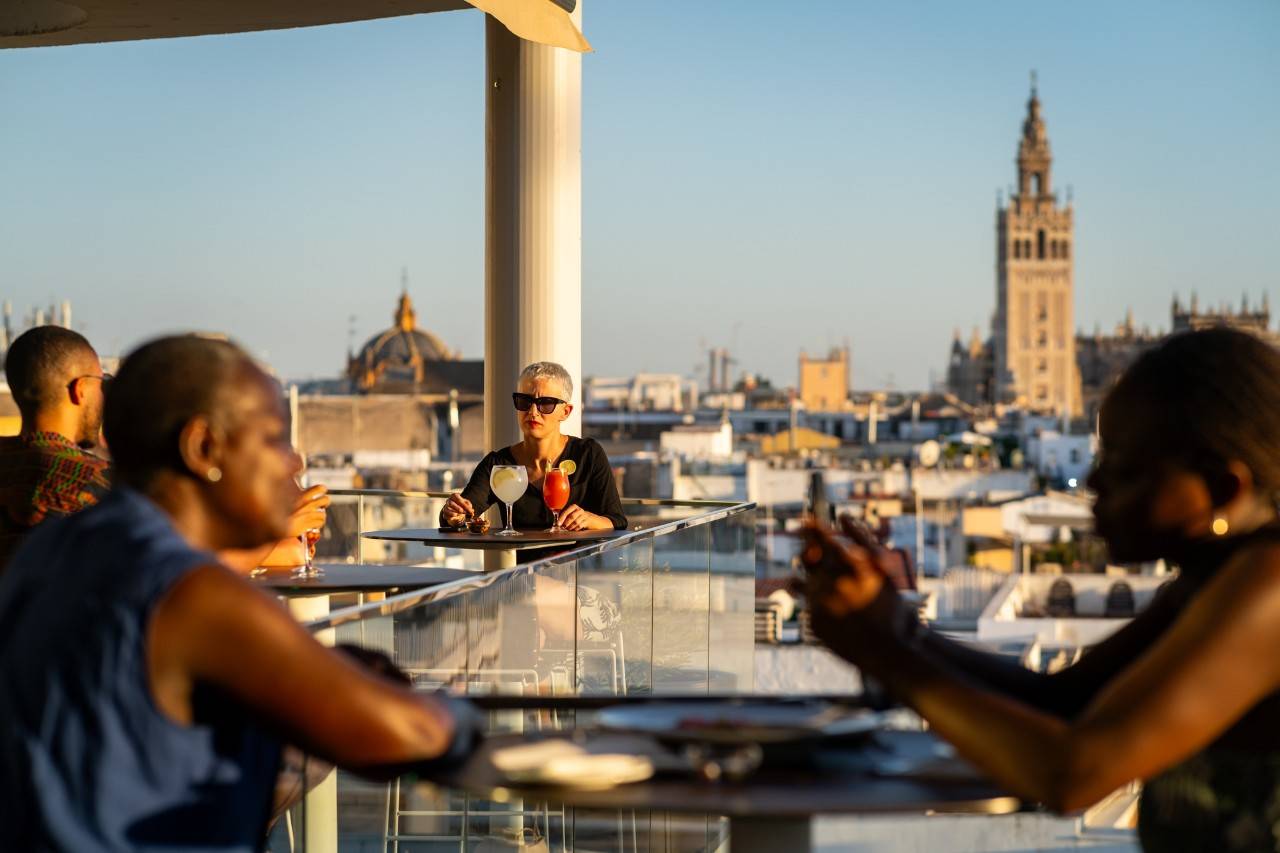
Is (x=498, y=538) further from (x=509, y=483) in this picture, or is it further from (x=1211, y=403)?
(x=1211, y=403)

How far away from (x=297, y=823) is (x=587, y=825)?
47.7 inches

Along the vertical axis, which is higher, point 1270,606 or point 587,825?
point 1270,606

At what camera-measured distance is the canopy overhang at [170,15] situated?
6812 millimetres

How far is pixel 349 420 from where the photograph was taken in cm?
8706

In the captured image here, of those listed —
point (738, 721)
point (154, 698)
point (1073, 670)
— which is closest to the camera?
point (154, 698)

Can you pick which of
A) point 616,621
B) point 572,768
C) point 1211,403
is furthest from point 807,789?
point 616,621

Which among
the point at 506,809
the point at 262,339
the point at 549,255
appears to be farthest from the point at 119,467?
the point at 262,339

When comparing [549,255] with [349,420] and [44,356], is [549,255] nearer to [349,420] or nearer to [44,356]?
[44,356]

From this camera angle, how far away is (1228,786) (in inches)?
64.9

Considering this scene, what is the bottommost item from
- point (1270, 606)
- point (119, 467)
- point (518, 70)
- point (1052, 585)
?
point (1052, 585)

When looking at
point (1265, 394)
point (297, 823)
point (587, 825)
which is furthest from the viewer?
point (587, 825)

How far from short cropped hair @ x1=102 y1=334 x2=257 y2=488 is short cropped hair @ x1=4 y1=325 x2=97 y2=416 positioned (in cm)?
209

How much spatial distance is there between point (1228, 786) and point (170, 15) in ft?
20.7

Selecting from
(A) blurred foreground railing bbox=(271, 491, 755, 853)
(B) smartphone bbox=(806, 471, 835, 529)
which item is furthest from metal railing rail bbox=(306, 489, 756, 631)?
(B) smartphone bbox=(806, 471, 835, 529)
